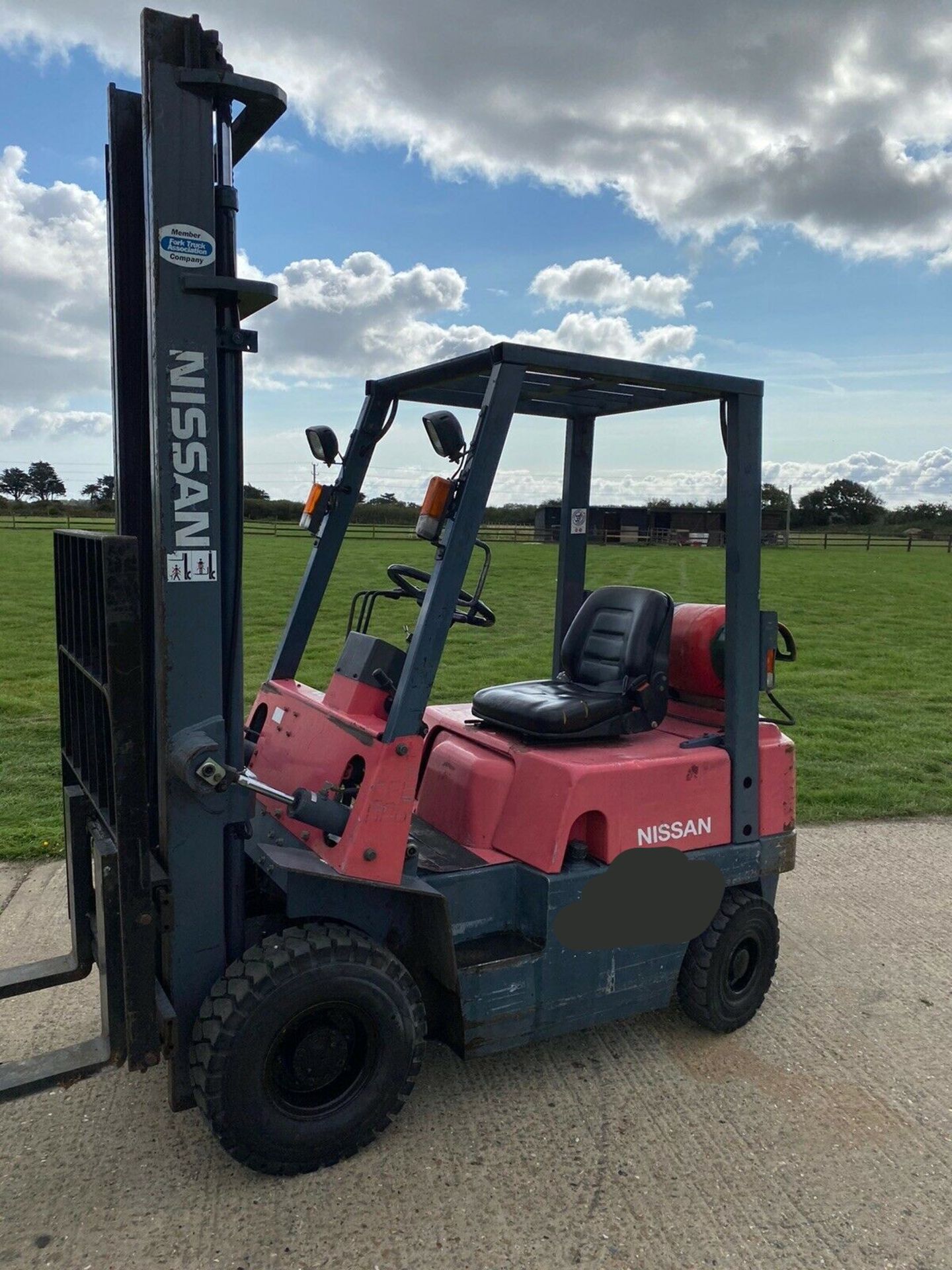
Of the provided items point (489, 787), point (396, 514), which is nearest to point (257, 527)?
point (396, 514)

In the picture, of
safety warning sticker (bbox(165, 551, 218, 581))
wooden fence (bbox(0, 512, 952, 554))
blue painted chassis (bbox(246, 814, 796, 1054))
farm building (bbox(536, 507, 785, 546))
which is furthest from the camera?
wooden fence (bbox(0, 512, 952, 554))

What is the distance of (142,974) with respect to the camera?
314 centimetres

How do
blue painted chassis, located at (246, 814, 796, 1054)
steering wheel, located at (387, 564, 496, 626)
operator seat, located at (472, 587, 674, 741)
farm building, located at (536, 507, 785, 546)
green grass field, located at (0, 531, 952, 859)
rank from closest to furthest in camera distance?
blue painted chassis, located at (246, 814, 796, 1054)
steering wheel, located at (387, 564, 496, 626)
operator seat, located at (472, 587, 674, 741)
green grass field, located at (0, 531, 952, 859)
farm building, located at (536, 507, 785, 546)

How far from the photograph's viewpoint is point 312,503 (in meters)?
4.46

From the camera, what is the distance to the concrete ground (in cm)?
301

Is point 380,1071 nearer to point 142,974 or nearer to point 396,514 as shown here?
point 142,974

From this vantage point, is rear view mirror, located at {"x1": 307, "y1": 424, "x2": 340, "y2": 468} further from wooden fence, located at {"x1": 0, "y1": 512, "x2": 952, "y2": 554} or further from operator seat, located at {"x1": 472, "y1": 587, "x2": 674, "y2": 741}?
wooden fence, located at {"x1": 0, "y1": 512, "x2": 952, "y2": 554}

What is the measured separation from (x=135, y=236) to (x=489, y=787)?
2.39m

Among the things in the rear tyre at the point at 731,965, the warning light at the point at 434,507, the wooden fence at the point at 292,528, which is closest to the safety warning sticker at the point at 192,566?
the warning light at the point at 434,507

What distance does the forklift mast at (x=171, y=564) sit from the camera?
304 cm

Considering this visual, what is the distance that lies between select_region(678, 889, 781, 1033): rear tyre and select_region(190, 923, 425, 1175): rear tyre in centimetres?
134

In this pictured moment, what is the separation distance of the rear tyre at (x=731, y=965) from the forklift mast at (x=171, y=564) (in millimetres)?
1954

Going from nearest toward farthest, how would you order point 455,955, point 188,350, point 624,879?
point 188,350 < point 455,955 < point 624,879

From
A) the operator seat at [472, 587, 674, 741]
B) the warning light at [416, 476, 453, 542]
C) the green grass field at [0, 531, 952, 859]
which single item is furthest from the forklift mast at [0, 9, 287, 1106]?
the green grass field at [0, 531, 952, 859]
